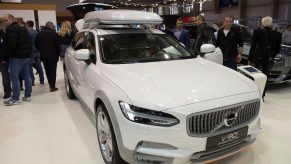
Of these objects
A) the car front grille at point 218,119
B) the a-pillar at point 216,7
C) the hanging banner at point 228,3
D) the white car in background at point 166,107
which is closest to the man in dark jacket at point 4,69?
the white car in background at point 166,107

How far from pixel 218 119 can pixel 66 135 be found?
207 centimetres

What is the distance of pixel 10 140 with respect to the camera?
3303 millimetres

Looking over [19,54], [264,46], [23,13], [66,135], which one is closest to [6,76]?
[19,54]

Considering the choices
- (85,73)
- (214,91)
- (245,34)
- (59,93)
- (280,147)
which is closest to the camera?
(214,91)

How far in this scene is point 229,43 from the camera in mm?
4461

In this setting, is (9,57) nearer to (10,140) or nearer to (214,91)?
(10,140)

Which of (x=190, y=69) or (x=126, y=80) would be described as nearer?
(x=126, y=80)

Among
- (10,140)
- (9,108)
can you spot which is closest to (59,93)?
(9,108)

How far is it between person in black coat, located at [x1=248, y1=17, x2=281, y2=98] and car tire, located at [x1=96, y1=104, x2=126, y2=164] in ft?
10.4

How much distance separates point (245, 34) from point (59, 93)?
179 inches

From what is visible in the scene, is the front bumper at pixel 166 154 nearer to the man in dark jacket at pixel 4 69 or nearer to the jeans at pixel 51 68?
the man in dark jacket at pixel 4 69

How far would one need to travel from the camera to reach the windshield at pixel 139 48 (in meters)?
2.97

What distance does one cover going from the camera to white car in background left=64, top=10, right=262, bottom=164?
6.48 feet

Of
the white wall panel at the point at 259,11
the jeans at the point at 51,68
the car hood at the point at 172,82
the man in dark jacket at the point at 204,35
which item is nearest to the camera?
the car hood at the point at 172,82
